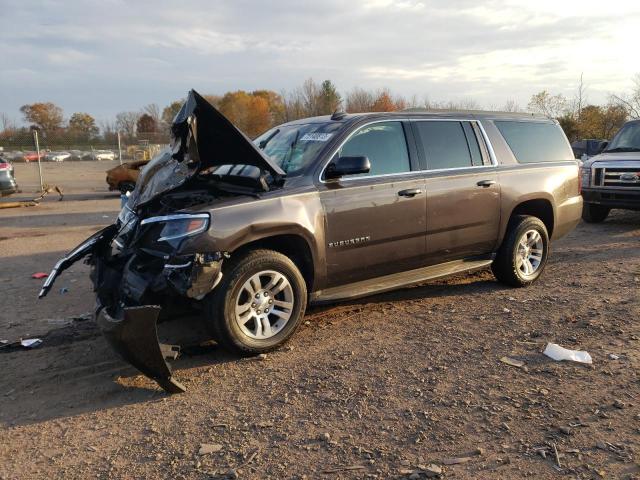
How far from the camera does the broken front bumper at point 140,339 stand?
350 cm

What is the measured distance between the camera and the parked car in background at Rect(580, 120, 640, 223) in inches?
398

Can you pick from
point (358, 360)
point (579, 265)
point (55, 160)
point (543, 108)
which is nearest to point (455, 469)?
point (358, 360)

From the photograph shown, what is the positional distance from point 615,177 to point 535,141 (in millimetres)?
5096

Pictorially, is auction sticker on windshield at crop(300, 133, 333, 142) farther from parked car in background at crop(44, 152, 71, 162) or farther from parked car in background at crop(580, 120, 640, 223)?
parked car in background at crop(44, 152, 71, 162)

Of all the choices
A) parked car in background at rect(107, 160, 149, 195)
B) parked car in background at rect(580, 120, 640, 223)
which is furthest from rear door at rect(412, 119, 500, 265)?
parked car in background at rect(107, 160, 149, 195)

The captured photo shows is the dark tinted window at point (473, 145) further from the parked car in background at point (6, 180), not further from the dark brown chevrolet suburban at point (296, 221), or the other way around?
the parked car in background at point (6, 180)

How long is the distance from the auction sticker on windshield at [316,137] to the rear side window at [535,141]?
2310 mm

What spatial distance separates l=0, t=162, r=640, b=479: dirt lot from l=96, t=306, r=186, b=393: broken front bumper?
24 cm

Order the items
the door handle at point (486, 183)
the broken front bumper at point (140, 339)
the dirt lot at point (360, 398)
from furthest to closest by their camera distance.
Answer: the door handle at point (486, 183) < the broken front bumper at point (140, 339) < the dirt lot at point (360, 398)

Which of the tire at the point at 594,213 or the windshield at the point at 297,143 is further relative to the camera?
the tire at the point at 594,213

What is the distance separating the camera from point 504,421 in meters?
3.31

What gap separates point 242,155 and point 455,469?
2.78 metres

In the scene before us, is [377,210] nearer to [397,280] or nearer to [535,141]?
[397,280]

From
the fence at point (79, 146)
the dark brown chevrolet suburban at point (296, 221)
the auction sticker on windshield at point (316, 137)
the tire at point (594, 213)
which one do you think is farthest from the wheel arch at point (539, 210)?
the fence at point (79, 146)
